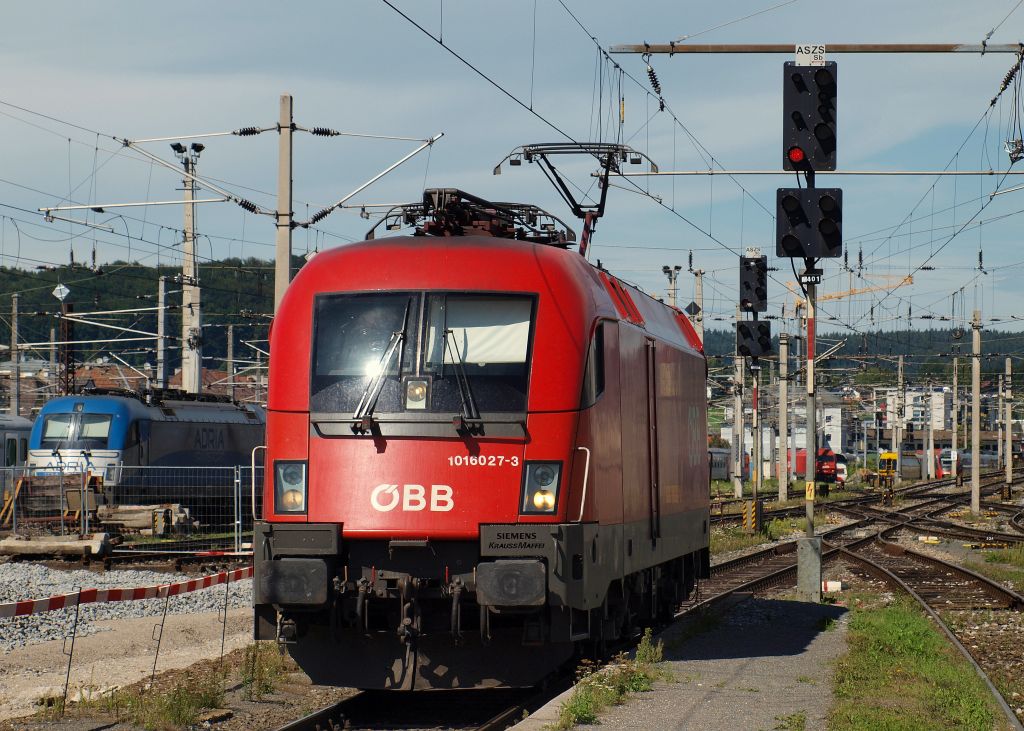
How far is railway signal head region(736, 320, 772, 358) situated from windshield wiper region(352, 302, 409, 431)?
16.7 meters

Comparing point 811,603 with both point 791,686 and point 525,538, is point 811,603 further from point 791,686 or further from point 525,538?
point 525,538

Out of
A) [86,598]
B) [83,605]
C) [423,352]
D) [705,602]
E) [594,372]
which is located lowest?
[83,605]

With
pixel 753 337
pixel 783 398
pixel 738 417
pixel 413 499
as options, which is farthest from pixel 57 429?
pixel 413 499

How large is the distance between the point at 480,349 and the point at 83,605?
1060 centimetres

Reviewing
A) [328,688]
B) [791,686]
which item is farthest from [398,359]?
[791,686]

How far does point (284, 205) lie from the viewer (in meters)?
20.7

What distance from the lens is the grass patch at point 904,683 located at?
9.87 m

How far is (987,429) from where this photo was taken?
15062 centimetres

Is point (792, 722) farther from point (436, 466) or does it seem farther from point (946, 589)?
point (946, 589)

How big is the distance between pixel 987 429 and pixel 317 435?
150 metres

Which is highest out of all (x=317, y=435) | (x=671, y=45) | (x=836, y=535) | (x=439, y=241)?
(x=671, y=45)

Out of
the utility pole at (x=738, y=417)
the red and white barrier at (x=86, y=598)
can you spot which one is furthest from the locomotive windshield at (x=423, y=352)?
the utility pole at (x=738, y=417)

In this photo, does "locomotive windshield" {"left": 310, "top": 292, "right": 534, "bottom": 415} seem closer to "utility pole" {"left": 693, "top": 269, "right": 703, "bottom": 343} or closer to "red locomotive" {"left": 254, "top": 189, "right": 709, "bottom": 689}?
"red locomotive" {"left": 254, "top": 189, "right": 709, "bottom": 689}

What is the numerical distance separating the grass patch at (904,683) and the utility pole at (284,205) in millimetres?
9261
